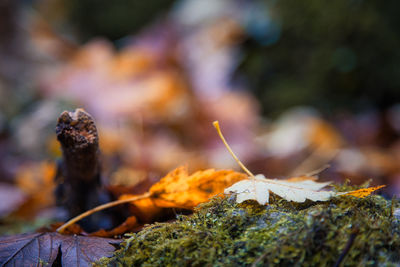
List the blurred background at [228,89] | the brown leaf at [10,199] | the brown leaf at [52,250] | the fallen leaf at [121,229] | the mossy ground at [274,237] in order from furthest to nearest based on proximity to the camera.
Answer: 1. the blurred background at [228,89]
2. the brown leaf at [10,199]
3. the fallen leaf at [121,229]
4. the brown leaf at [52,250]
5. the mossy ground at [274,237]

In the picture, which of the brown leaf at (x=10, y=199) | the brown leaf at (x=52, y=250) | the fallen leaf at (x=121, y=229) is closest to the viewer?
the brown leaf at (x=52, y=250)

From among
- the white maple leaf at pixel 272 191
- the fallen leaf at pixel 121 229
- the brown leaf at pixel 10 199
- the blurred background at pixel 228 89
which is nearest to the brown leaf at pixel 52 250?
the fallen leaf at pixel 121 229

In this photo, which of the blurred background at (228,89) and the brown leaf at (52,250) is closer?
the brown leaf at (52,250)

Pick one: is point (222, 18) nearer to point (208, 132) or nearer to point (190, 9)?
point (190, 9)

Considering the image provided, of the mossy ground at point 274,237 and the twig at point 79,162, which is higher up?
the twig at point 79,162

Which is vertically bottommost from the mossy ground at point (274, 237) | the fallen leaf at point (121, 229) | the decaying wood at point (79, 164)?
the mossy ground at point (274, 237)

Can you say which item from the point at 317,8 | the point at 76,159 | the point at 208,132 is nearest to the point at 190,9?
the point at 317,8

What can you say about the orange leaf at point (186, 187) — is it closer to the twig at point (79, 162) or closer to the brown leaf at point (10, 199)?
the twig at point (79, 162)
